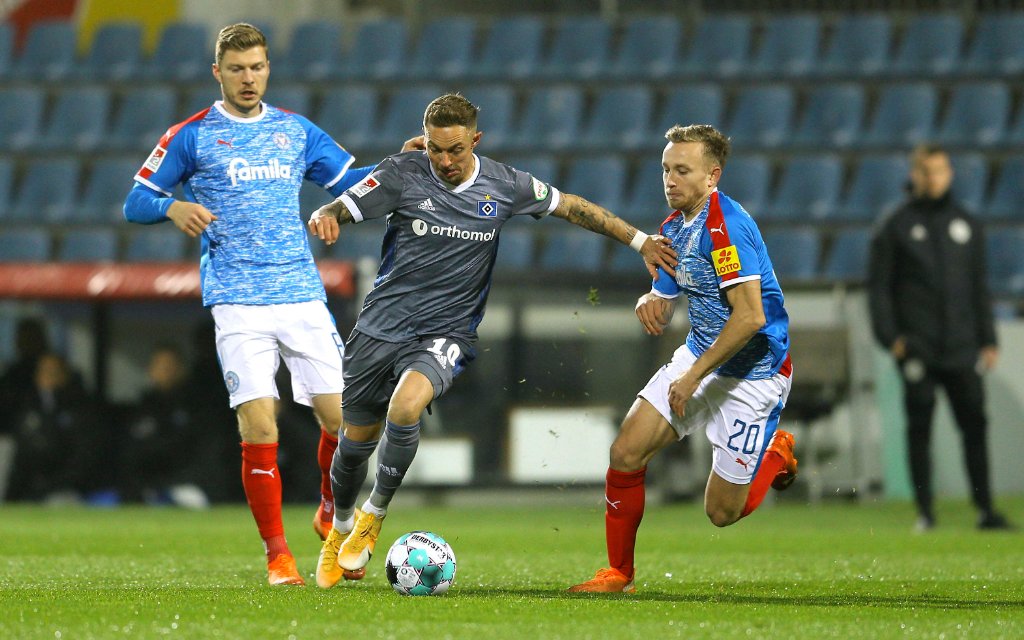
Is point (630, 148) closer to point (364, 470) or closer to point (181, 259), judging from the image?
point (181, 259)

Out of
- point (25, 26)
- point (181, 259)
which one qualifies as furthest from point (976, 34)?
point (25, 26)

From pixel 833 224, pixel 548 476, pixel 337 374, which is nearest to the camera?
pixel 337 374

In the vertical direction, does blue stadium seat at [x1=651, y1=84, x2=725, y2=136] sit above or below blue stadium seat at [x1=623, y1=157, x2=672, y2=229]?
above

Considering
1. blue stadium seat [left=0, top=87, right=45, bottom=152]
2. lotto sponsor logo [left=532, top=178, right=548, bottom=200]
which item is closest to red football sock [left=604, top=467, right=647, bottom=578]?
lotto sponsor logo [left=532, top=178, right=548, bottom=200]

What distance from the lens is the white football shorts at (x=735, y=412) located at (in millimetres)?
5828

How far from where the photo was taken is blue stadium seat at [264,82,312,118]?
1444cm

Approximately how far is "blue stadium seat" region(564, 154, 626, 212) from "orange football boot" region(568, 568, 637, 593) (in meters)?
8.07

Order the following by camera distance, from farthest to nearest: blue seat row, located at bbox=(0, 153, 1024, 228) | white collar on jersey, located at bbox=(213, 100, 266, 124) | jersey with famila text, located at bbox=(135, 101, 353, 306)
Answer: blue seat row, located at bbox=(0, 153, 1024, 228) < white collar on jersey, located at bbox=(213, 100, 266, 124) < jersey with famila text, located at bbox=(135, 101, 353, 306)

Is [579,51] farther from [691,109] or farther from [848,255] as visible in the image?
[848,255]

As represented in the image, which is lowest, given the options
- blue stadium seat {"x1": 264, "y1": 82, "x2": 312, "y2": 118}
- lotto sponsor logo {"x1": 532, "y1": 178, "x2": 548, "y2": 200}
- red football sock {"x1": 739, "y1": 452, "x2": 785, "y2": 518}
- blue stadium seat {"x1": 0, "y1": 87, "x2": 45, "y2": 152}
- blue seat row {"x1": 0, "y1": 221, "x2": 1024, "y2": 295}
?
red football sock {"x1": 739, "y1": 452, "x2": 785, "y2": 518}

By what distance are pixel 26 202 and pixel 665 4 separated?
6.71 m

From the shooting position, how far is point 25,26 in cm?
1686

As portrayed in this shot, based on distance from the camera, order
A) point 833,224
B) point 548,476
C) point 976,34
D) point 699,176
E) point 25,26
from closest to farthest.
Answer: point 699,176 < point 548,476 < point 833,224 < point 976,34 < point 25,26

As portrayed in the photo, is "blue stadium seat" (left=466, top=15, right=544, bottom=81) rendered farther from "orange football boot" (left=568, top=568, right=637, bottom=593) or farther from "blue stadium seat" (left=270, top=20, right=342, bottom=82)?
"orange football boot" (left=568, top=568, right=637, bottom=593)
